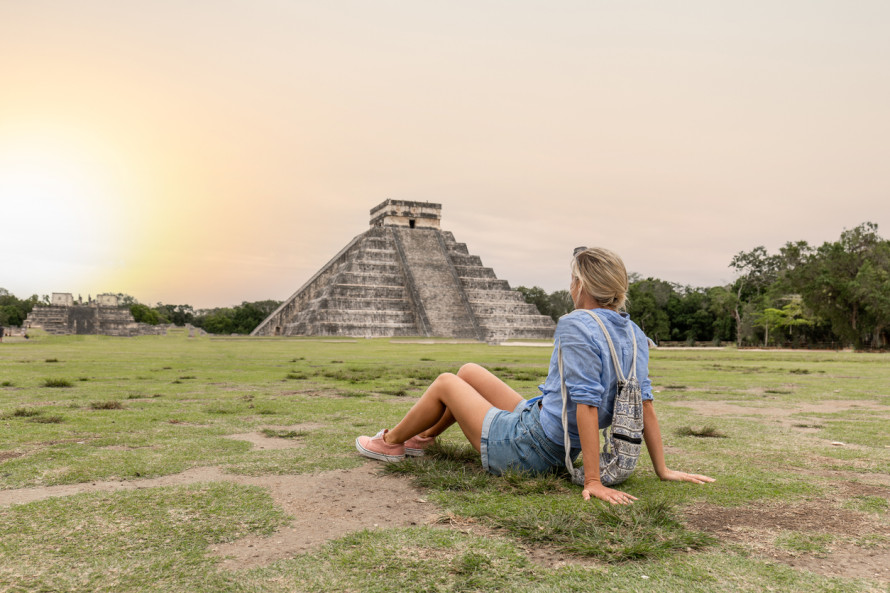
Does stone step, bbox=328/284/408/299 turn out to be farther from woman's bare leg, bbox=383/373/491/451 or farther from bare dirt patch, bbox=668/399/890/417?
woman's bare leg, bbox=383/373/491/451

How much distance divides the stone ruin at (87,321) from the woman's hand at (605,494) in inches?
2130

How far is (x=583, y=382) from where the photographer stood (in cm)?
312

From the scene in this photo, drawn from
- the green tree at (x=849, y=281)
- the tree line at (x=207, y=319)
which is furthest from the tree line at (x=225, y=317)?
the green tree at (x=849, y=281)

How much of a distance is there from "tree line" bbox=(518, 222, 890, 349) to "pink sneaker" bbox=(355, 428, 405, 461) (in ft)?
71.2

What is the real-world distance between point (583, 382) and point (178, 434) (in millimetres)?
3202

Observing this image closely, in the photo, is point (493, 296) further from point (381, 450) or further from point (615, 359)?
point (615, 359)

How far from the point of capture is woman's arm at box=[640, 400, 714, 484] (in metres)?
3.41

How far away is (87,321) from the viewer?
54.0m

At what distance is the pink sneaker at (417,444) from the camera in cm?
404

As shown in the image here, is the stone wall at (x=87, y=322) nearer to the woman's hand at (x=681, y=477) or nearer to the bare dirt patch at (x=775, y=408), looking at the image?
the bare dirt patch at (x=775, y=408)

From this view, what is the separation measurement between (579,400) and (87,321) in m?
59.5

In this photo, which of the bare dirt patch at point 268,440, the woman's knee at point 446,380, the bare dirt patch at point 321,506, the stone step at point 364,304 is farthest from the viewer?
the stone step at point 364,304

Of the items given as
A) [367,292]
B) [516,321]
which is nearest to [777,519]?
[367,292]

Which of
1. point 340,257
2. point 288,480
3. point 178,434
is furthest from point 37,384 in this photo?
point 340,257
